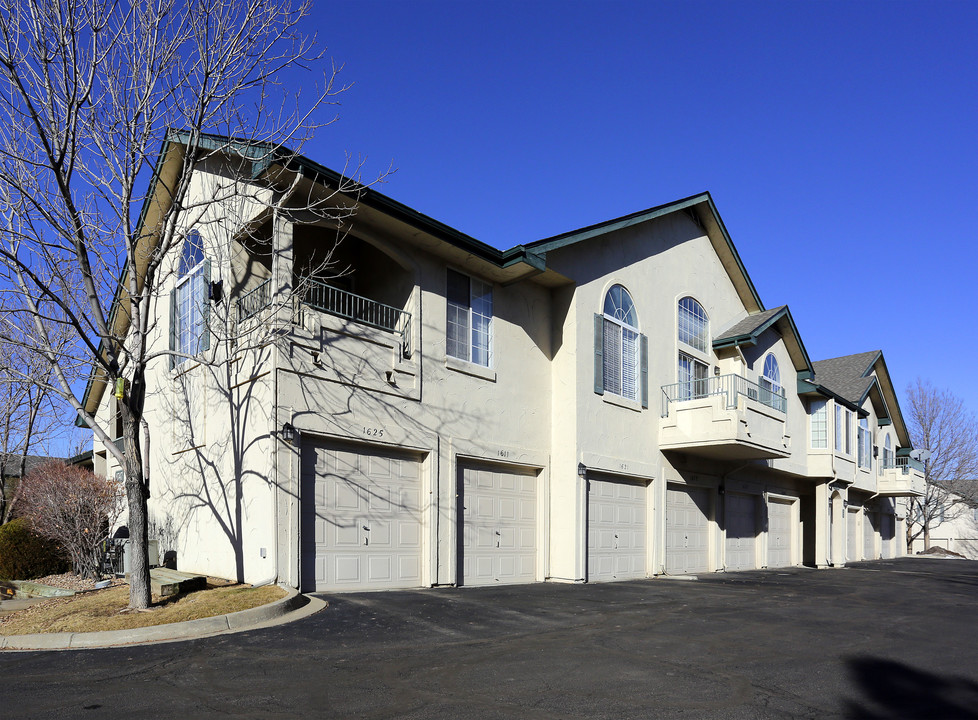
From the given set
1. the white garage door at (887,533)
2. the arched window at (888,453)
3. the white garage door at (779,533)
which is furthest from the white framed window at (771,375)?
the white garage door at (887,533)

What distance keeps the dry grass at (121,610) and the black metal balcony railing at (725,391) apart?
482 inches

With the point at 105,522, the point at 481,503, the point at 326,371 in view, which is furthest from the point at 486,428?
the point at 105,522

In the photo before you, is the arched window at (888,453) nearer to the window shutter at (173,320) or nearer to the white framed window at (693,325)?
the white framed window at (693,325)

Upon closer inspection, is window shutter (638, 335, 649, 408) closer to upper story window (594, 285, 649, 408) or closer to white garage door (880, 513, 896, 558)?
upper story window (594, 285, 649, 408)

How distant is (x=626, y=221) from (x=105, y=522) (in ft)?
44.2

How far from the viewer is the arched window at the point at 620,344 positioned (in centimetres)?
1894

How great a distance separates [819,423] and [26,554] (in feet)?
84.0

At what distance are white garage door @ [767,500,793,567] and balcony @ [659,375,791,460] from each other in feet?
21.8

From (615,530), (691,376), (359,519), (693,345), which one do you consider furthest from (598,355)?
(359,519)

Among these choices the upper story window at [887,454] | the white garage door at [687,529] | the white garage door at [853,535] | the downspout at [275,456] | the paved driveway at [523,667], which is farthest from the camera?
the upper story window at [887,454]

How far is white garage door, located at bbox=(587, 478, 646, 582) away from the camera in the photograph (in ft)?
58.5

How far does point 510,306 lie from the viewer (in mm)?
17156

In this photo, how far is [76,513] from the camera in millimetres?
15500

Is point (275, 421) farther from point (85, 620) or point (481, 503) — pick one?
point (481, 503)
